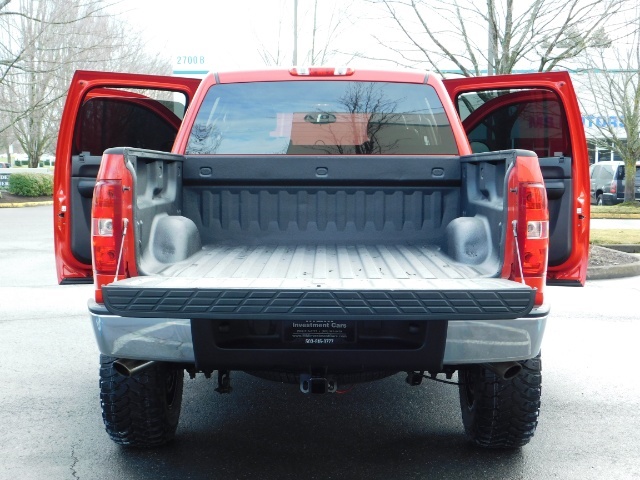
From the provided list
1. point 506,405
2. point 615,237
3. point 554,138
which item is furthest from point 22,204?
point 506,405

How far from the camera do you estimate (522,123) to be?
641 centimetres

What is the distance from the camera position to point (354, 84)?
5.11 m

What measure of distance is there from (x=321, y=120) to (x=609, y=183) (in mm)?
26873

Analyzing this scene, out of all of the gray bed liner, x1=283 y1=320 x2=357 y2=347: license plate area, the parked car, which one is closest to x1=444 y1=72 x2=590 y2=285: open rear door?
the gray bed liner

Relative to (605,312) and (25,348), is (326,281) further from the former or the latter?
(605,312)

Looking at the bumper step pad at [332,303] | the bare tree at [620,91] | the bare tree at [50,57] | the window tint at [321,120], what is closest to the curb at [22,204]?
the bare tree at [50,57]

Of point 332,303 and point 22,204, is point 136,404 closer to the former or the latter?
point 332,303

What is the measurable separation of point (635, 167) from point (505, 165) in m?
24.6

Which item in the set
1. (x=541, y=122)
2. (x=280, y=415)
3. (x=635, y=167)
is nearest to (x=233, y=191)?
(x=280, y=415)

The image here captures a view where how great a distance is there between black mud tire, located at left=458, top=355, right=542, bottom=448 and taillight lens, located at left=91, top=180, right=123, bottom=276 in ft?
5.94

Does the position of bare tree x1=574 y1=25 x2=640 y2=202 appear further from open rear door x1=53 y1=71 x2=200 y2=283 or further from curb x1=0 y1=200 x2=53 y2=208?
curb x1=0 y1=200 x2=53 y2=208

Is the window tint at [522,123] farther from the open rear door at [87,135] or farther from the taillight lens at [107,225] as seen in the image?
the taillight lens at [107,225]

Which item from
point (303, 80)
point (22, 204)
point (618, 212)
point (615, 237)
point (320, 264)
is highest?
point (303, 80)

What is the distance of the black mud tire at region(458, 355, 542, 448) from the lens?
391 centimetres
